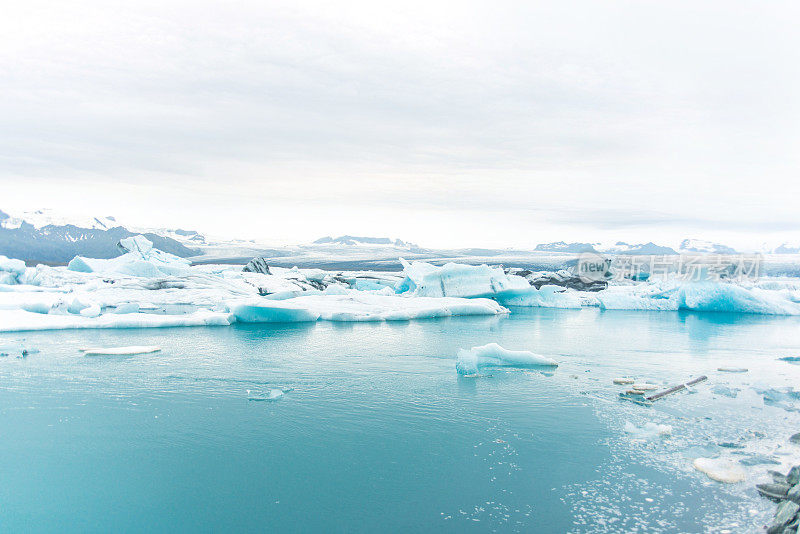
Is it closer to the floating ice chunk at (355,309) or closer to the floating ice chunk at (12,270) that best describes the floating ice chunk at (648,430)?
the floating ice chunk at (355,309)

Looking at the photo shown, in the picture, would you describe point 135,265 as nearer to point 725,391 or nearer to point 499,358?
point 499,358

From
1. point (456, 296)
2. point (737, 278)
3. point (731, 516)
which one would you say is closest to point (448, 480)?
point (731, 516)

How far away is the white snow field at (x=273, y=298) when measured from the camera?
Answer: 1040 centimetres

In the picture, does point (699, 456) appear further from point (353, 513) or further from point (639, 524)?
point (353, 513)

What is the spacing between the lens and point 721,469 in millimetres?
3490

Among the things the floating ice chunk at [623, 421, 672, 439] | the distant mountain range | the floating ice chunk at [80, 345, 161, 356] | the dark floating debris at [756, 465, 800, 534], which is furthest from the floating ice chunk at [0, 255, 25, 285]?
the distant mountain range

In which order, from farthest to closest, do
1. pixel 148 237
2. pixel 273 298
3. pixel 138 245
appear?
pixel 148 237 < pixel 138 245 < pixel 273 298

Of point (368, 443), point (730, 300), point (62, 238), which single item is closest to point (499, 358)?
point (368, 443)

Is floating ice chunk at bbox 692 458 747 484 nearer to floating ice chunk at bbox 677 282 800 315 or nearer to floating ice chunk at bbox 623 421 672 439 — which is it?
floating ice chunk at bbox 623 421 672 439

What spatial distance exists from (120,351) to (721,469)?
687 cm

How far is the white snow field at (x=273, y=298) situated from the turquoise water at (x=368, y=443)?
3.03m

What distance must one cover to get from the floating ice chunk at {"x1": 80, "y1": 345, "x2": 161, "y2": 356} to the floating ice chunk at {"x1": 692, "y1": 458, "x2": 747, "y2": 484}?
657 cm

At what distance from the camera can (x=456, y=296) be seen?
15.4m

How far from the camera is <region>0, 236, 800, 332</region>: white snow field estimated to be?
1040 cm
